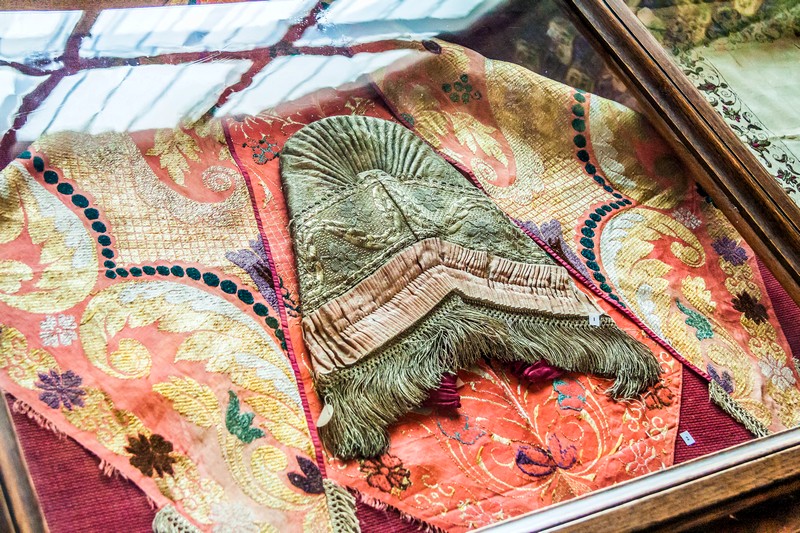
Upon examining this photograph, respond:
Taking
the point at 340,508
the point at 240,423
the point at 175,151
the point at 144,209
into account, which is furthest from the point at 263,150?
the point at 340,508

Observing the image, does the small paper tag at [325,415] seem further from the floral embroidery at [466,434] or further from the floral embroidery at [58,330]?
the floral embroidery at [58,330]

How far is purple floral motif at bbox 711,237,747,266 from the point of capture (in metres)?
1.48

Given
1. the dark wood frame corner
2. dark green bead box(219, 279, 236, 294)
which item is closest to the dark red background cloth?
dark green bead box(219, 279, 236, 294)

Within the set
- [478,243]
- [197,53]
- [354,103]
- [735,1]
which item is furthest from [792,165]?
[197,53]

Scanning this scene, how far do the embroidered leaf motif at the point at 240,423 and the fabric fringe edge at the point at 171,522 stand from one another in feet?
0.45

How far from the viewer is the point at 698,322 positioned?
1.44m

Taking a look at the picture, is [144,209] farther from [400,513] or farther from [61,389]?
[400,513]

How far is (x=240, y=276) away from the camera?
4.19 feet

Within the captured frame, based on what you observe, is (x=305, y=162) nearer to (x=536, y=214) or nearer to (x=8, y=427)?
(x=536, y=214)

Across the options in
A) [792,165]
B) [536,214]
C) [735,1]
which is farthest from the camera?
[735,1]

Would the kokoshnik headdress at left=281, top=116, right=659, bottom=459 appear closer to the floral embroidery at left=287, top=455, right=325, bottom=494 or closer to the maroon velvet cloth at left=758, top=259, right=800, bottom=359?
the floral embroidery at left=287, top=455, right=325, bottom=494

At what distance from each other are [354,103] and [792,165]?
0.86 m

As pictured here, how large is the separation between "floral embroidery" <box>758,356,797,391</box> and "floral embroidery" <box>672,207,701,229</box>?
0.90 feet

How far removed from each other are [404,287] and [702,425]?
52 cm
